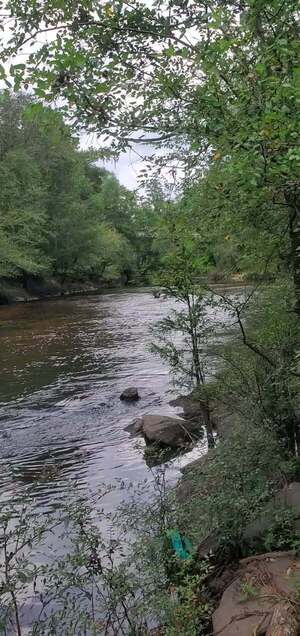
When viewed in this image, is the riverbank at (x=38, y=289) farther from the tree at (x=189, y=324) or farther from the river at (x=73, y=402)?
the tree at (x=189, y=324)

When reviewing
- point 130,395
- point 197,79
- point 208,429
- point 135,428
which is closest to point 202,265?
point 197,79

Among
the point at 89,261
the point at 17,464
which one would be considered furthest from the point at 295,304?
the point at 89,261

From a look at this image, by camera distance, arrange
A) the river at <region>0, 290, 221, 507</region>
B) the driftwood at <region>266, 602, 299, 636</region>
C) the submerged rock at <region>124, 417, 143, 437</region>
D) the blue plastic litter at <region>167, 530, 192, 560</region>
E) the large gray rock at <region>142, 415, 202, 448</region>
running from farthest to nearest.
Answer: the submerged rock at <region>124, 417, 143, 437</region>, the large gray rock at <region>142, 415, 202, 448</region>, the river at <region>0, 290, 221, 507</region>, the blue plastic litter at <region>167, 530, 192, 560</region>, the driftwood at <region>266, 602, 299, 636</region>

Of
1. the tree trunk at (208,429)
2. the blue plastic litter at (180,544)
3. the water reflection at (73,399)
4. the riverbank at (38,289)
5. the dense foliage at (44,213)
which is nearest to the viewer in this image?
the blue plastic litter at (180,544)

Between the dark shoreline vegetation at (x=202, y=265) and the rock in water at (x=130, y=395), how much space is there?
6.28m

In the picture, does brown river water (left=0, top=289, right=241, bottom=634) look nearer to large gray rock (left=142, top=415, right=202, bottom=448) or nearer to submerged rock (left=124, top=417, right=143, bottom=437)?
submerged rock (left=124, top=417, right=143, bottom=437)

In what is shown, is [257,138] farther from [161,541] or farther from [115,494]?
[115,494]

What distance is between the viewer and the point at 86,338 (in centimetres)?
2241

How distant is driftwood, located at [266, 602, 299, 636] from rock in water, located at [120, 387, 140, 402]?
10.3 metres

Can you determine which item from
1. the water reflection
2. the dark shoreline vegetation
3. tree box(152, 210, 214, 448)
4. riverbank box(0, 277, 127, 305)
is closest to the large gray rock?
the water reflection

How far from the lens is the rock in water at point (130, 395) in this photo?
1377 centimetres

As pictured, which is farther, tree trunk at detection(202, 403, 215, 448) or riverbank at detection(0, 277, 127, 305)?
riverbank at detection(0, 277, 127, 305)

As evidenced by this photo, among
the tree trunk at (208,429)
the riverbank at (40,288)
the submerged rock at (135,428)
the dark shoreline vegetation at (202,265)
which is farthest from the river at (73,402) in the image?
the riverbank at (40,288)

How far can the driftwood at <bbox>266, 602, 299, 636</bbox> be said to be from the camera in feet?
10.6
